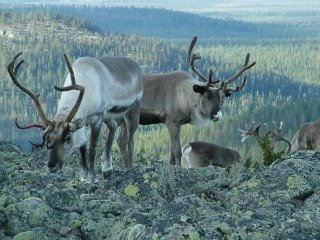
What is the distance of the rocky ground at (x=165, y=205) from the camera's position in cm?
698

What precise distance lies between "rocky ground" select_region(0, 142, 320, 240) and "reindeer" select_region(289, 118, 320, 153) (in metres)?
10.9

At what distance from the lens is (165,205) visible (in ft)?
25.9

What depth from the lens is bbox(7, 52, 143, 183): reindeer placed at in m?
10.3

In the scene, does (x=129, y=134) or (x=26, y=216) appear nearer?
(x=26, y=216)

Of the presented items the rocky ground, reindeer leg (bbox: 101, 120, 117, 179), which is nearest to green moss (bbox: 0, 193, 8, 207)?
the rocky ground

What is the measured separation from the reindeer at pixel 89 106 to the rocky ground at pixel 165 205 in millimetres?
481

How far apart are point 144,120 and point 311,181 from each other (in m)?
8.74

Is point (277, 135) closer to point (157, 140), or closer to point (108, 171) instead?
point (108, 171)

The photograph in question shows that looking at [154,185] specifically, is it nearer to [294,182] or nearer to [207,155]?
[294,182]

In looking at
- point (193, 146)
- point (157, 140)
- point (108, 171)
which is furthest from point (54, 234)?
point (157, 140)

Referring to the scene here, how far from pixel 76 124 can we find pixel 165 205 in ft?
9.57

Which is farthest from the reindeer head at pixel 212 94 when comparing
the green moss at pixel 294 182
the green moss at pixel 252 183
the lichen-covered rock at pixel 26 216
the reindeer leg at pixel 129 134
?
the lichen-covered rock at pixel 26 216

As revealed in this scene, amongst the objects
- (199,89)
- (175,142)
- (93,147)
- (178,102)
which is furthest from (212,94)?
(93,147)

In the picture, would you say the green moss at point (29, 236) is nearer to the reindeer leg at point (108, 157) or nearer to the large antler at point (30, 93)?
the large antler at point (30, 93)
